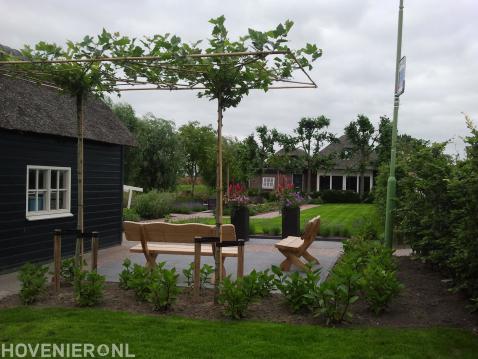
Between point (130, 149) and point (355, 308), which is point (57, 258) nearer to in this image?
point (355, 308)

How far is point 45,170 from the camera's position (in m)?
10.1

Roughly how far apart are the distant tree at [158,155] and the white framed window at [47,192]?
18.7 meters

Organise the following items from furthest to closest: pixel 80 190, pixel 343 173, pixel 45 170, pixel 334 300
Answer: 1. pixel 343 173
2. pixel 45 170
3. pixel 80 190
4. pixel 334 300

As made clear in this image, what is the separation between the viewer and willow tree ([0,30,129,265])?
6133 millimetres

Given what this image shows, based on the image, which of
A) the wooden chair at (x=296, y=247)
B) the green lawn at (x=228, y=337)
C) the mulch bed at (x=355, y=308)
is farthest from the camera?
the wooden chair at (x=296, y=247)

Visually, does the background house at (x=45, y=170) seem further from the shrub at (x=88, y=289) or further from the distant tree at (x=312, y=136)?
the distant tree at (x=312, y=136)

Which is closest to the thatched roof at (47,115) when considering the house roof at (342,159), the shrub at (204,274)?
the shrub at (204,274)

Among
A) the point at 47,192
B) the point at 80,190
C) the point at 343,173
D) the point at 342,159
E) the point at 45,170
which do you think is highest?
the point at 342,159

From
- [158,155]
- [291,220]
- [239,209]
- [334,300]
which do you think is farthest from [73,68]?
[158,155]

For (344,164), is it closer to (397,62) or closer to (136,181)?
(136,181)

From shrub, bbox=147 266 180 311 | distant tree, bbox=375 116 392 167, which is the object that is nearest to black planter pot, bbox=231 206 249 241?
shrub, bbox=147 266 180 311

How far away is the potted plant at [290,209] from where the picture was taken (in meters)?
13.4

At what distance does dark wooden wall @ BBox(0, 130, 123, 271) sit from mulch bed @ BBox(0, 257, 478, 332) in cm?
269

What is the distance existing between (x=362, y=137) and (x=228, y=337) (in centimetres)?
3709
